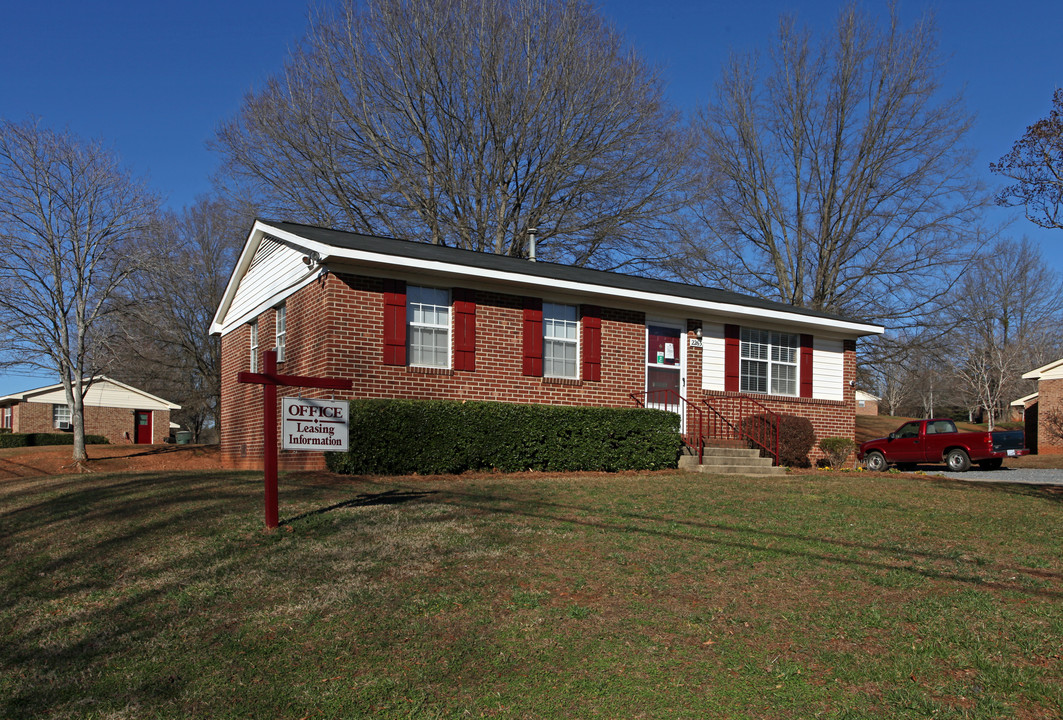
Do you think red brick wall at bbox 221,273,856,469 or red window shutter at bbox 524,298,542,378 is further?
red window shutter at bbox 524,298,542,378

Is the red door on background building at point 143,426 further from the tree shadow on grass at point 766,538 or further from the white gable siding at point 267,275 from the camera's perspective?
the tree shadow on grass at point 766,538

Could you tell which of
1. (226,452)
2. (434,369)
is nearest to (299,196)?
(226,452)

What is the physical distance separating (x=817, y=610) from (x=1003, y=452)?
17.2m

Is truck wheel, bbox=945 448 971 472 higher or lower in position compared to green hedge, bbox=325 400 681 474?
lower

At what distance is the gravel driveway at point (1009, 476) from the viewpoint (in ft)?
49.4

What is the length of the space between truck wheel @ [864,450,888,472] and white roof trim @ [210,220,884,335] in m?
4.14

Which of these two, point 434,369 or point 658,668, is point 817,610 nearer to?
point 658,668

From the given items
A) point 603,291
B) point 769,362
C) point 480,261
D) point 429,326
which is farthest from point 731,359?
point 429,326

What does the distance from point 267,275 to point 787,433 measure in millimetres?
11403

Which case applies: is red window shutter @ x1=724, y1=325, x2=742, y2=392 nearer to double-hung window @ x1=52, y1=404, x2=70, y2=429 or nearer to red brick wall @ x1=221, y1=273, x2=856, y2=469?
red brick wall @ x1=221, y1=273, x2=856, y2=469

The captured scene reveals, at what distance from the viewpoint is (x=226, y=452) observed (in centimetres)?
1927

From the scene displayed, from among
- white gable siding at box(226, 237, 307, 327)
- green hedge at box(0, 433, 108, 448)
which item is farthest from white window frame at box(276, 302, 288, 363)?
green hedge at box(0, 433, 108, 448)

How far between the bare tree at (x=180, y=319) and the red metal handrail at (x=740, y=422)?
16.1m

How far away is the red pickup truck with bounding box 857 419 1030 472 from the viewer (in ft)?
65.6
